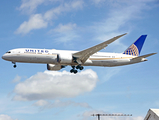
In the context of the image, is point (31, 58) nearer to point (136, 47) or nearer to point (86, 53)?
point (86, 53)

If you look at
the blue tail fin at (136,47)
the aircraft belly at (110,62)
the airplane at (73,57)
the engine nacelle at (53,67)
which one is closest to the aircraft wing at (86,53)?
the airplane at (73,57)

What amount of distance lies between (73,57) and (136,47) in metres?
19.5

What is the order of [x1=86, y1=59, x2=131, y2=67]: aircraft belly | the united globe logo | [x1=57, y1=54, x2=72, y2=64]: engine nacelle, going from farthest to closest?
the united globe logo, [x1=86, y1=59, x2=131, y2=67]: aircraft belly, [x1=57, y1=54, x2=72, y2=64]: engine nacelle

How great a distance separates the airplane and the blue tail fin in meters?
2.11

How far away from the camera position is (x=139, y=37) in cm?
5741

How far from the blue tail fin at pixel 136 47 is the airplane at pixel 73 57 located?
211 cm

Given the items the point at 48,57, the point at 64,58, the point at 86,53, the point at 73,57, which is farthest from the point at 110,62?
the point at 48,57

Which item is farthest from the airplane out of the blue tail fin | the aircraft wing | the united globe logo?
the blue tail fin

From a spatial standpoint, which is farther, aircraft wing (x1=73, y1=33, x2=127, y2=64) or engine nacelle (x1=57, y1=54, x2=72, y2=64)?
engine nacelle (x1=57, y1=54, x2=72, y2=64)

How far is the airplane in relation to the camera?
41000mm

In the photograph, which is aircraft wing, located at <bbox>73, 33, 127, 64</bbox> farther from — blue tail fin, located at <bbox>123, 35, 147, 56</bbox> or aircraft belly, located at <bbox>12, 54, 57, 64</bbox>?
blue tail fin, located at <bbox>123, 35, 147, 56</bbox>

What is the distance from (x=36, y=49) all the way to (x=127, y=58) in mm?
19845

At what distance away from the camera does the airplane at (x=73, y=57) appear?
135ft

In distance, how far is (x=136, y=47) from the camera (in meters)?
55.8
